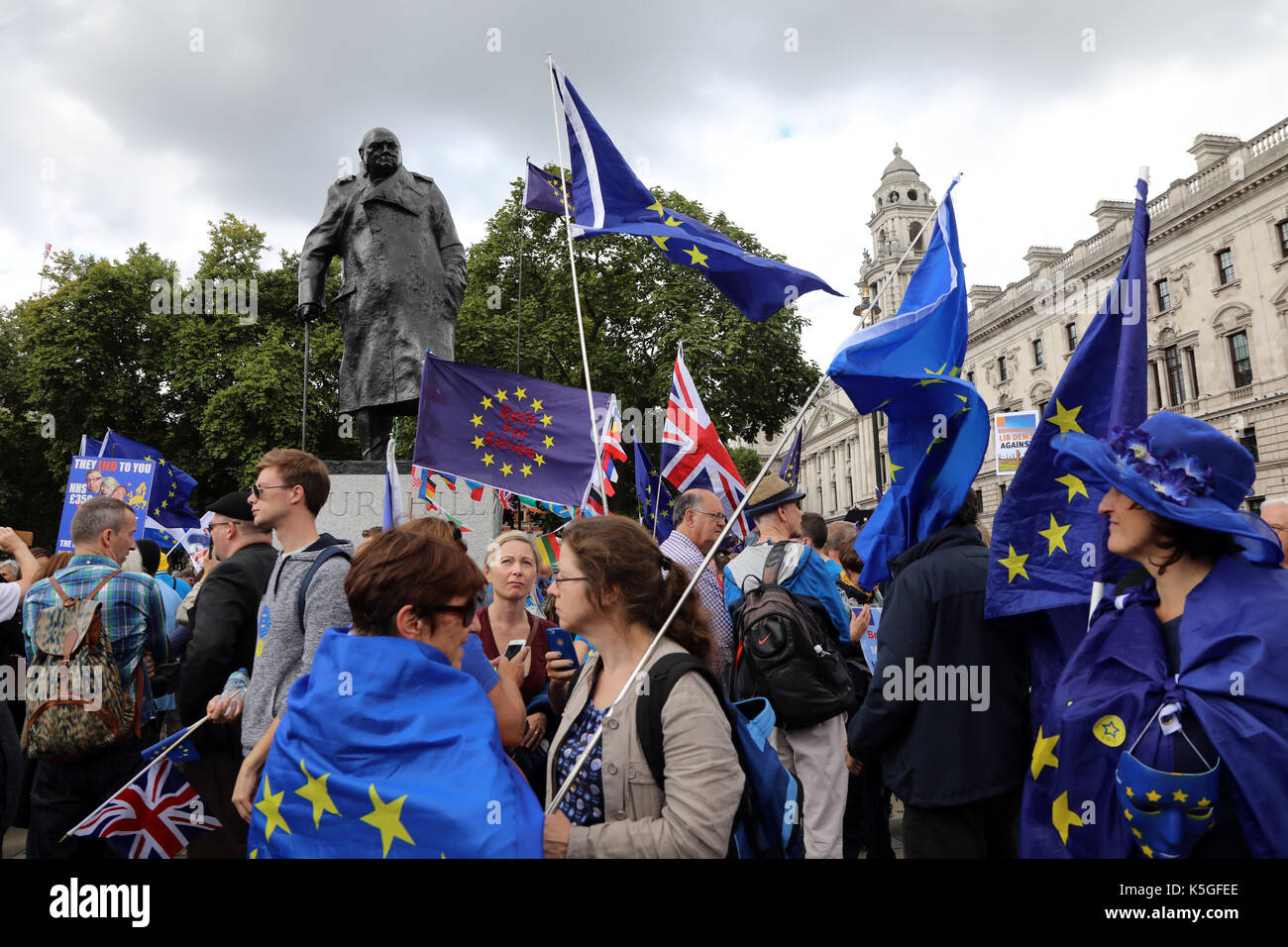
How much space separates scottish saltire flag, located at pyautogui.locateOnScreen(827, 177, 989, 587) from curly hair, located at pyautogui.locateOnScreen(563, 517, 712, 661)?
4.17ft

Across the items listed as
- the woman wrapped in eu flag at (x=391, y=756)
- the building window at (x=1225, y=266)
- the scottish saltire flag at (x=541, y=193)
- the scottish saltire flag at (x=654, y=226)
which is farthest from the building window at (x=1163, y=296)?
the woman wrapped in eu flag at (x=391, y=756)

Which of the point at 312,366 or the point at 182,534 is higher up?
the point at 312,366

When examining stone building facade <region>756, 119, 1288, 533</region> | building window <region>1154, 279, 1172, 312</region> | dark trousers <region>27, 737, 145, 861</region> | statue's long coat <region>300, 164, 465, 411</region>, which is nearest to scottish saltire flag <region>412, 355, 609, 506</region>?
statue's long coat <region>300, 164, 465, 411</region>

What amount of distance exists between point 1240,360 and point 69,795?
41.7 metres

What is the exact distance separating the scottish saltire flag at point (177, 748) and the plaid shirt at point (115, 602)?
0.54 metres

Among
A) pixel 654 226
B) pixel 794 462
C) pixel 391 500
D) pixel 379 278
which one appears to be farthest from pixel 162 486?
pixel 654 226

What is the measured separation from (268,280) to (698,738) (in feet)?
102

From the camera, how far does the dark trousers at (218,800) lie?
11.6 ft

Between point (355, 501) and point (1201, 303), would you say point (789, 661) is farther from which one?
point (1201, 303)

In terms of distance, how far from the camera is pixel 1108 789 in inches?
84.1

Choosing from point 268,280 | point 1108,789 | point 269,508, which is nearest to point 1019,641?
point 1108,789

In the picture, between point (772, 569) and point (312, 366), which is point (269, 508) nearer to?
point (772, 569)

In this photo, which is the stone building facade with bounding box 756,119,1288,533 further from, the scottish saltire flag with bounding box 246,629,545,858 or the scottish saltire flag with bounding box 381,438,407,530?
the scottish saltire flag with bounding box 246,629,545,858

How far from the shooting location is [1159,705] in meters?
2.05
